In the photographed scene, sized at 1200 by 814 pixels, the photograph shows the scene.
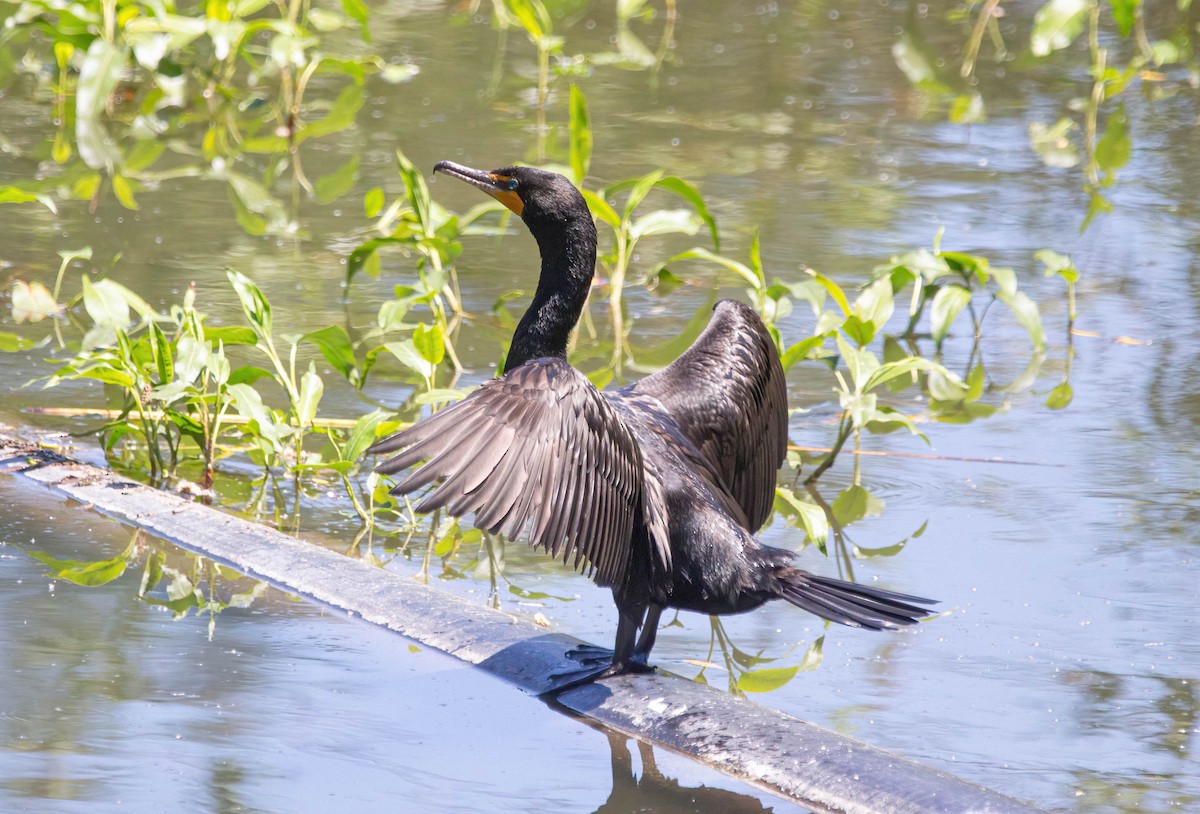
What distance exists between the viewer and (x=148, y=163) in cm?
816

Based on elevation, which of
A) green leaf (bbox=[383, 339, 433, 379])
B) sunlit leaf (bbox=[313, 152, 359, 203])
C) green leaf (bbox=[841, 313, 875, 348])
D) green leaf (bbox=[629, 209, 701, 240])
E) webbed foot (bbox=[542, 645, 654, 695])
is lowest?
webbed foot (bbox=[542, 645, 654, 695])

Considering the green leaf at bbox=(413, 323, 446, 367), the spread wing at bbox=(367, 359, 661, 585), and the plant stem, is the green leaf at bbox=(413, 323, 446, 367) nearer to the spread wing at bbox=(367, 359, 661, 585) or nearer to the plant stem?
the plant stem

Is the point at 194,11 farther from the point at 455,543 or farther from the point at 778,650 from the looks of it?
the point at 778,650

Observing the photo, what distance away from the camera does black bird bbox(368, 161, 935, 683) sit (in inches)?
114

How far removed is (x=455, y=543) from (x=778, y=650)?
107 centimetres

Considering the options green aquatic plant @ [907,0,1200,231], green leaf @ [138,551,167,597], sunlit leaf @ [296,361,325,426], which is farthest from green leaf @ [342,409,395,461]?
green aquatic plant @ [907,0,1200,231]

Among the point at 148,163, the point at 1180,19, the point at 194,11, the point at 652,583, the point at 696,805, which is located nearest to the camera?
the point at 696,805

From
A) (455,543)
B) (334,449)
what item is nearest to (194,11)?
(334,449)

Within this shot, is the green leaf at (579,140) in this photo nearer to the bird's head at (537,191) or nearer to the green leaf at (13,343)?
the bird's head at (537,191)

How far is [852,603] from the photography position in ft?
10.4

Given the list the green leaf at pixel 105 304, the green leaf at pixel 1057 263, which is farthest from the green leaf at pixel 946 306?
the green leaf at pixel 105 304

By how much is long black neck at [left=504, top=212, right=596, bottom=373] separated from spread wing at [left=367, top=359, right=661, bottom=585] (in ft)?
1.55

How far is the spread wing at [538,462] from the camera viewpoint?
2.83 meters

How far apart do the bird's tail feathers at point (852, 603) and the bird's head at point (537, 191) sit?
1.05m
